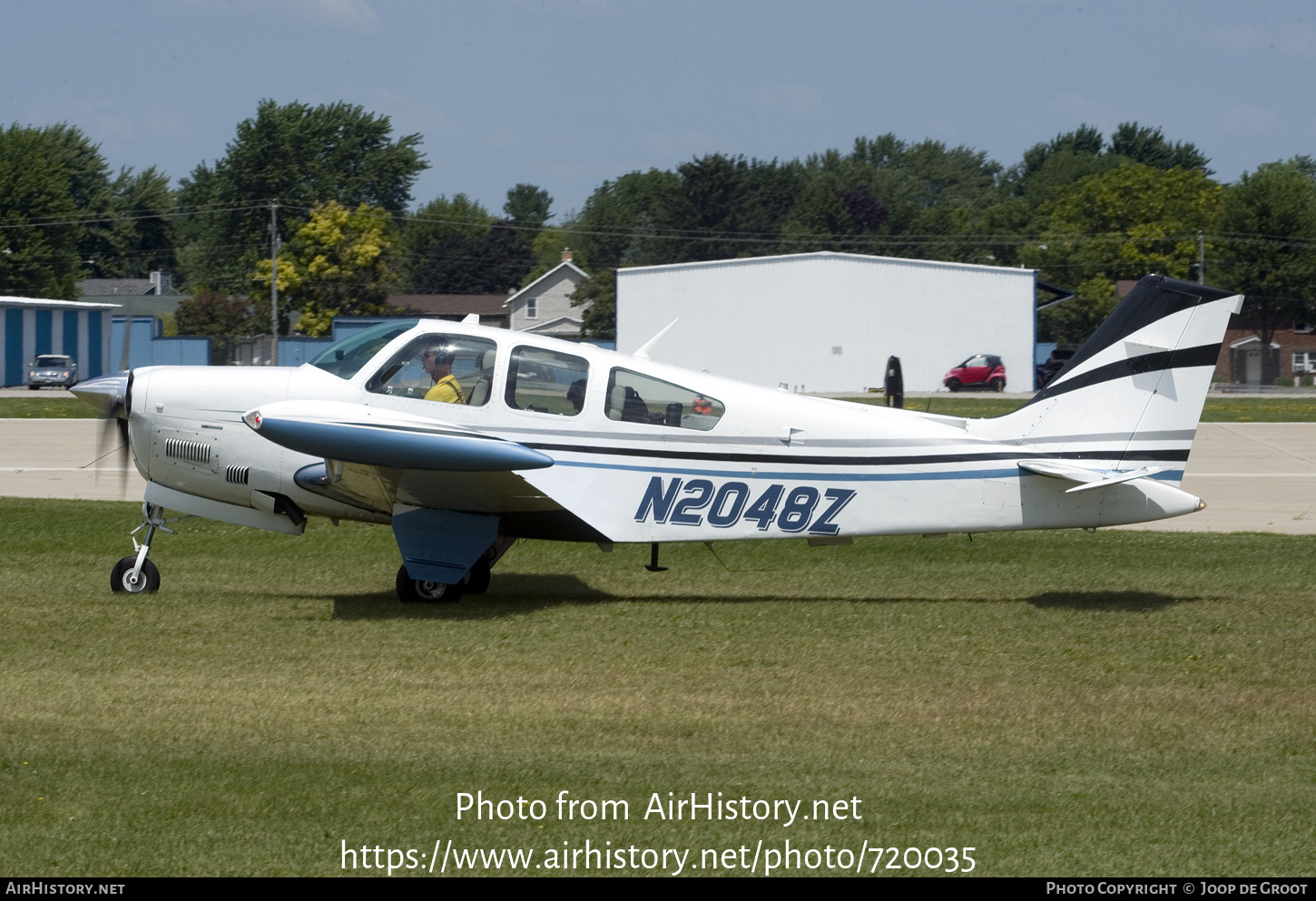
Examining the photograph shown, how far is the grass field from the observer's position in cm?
3416

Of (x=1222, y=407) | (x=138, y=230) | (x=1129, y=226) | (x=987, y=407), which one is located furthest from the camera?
(x=138, y=230)

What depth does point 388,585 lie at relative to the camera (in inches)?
429

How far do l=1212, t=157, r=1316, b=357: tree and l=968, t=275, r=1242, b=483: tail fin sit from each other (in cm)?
7534

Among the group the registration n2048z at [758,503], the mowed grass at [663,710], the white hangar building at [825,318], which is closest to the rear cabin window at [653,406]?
the registration n2048z at [758,503]

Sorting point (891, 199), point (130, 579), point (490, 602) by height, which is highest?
point (891, 199)

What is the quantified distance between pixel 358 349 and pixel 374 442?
125cm

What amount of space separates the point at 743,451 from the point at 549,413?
4.88ft

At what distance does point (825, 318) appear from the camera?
183 ft

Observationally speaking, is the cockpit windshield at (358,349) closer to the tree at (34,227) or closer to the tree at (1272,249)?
the tree at (1272,249)

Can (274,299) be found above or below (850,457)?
above

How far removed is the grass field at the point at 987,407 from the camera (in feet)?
112

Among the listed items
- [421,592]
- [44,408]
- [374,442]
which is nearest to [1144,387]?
[374,442]

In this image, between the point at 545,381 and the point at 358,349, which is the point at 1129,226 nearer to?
the point at 545,381
